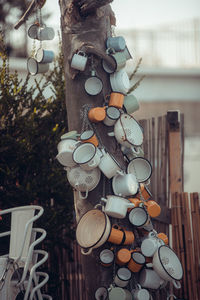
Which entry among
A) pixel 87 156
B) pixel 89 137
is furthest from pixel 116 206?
pixel 89 137

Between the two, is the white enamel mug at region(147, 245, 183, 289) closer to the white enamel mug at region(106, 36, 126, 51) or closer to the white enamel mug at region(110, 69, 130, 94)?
the white enamel mug at region(110, 69, 130, 94)

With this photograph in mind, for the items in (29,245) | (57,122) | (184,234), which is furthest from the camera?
(57,122)

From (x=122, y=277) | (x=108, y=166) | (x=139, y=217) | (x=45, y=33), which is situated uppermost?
(x=45, y=33)

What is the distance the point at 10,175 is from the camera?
414 centimetres

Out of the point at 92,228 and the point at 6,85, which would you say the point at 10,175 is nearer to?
the point at 6,85

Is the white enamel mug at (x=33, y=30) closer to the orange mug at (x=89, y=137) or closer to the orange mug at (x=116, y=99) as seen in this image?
the orange mug at (x=116, y=99)

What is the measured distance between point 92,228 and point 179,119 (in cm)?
158

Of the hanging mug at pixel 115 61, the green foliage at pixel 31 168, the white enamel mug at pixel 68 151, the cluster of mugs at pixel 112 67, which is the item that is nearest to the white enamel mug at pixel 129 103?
the cluster of mugs at pixel 112 67

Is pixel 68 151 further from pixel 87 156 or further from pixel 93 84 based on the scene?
pixel 93 84

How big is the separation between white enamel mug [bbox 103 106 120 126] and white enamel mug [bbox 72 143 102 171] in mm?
194

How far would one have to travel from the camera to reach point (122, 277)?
10.2 feet

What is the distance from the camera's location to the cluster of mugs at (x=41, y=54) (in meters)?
3.58

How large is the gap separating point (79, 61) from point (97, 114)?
0.36 metres

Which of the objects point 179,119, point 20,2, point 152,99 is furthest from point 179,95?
point 179,119
